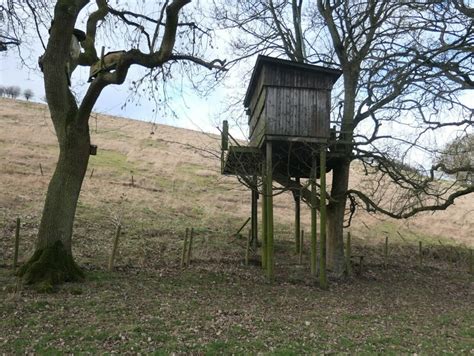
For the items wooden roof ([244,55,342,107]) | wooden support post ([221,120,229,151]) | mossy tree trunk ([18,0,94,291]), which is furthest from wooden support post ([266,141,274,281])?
mossy tree trunk ([18,0,94,291])

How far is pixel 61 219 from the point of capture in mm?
11508

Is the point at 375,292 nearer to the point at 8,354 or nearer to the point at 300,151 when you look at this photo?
the point at 300,151

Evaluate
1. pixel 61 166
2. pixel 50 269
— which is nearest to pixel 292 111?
pixel 61 166

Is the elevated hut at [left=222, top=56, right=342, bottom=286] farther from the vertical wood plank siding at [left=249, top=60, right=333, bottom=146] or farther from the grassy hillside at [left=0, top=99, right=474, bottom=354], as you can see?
the grassy hillside at [left=0, top=99, right=474, bottom=354]

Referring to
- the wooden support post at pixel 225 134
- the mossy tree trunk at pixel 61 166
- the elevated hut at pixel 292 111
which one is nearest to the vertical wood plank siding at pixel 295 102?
the elevated hut at pixel 292 111

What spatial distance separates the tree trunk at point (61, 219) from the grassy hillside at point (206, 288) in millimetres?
578

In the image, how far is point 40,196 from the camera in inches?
969

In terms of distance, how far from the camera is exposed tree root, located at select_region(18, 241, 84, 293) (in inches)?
421

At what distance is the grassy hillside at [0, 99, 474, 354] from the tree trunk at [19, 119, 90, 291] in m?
0.58

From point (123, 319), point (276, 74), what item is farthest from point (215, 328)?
point (276, 74)

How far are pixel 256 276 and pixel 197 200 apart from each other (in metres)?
16.3

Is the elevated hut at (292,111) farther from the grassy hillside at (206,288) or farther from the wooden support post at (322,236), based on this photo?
the grassy hillside at (206,288)

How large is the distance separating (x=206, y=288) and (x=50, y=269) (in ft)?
13.1

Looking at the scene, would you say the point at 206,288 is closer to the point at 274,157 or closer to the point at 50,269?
the point at 50,269
